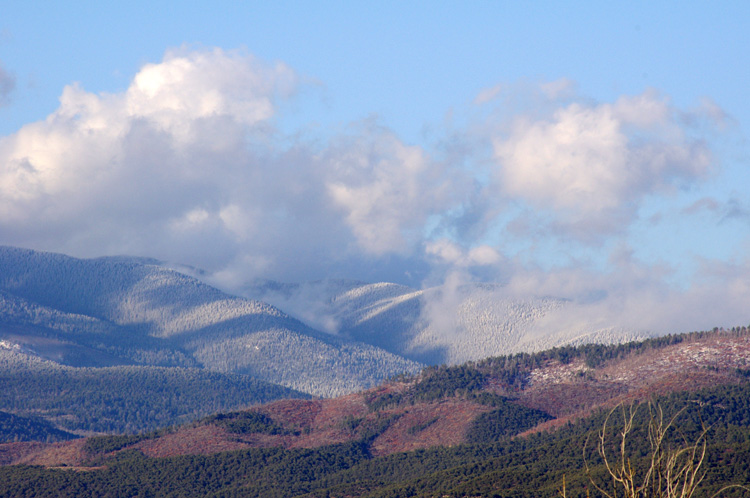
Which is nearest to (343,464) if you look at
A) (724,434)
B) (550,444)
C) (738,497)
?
(550,444)

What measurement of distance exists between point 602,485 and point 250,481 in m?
82.2

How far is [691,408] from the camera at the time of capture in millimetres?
180500

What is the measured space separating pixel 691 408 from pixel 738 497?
66.2 m

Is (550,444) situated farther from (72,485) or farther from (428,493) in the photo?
(72,485)

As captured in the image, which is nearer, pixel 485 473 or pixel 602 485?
pixel 602 485

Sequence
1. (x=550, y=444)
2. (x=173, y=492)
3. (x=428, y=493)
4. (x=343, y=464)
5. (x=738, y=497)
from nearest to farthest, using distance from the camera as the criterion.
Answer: (x=738, y=497)
(x=428, y=493)
(x=550, y=444)
(x=173, y=492)
(x=343, y=464)

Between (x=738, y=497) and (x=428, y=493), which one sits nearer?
(x=738, y=497)

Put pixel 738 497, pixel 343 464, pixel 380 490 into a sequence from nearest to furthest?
1. pixel 738 497
2. pixel 380 490
3. pixel 343 464

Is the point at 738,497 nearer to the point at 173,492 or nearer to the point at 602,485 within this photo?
the point at 602,485

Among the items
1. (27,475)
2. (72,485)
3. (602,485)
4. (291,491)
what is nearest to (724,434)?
(602,485)

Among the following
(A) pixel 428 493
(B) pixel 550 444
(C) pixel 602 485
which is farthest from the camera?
(B) pixel 550 444

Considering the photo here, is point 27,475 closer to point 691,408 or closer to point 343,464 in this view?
point 343,464

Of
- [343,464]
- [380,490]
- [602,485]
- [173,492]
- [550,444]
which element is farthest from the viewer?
Result: [343,464]

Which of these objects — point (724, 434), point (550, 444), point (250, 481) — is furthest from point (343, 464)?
point (724, 434)
